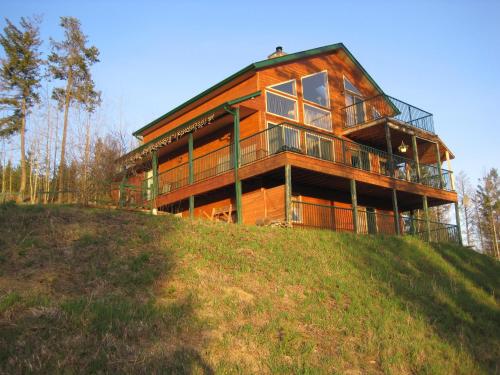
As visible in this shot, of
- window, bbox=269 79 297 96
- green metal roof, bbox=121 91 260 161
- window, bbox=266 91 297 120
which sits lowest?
green metal roof, bbox=121 91 260 161

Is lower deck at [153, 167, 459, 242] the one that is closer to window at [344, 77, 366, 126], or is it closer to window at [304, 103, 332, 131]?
window at [304, 103, 332, 131]

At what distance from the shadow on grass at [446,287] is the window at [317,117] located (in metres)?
7.84

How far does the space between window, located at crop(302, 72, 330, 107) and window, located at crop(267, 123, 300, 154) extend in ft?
10.8

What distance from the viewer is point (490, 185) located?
58188mm

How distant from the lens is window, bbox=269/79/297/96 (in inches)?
794

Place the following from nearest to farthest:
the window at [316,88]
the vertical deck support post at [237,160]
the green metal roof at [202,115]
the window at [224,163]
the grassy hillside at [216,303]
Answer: the grassy hillside at [216,303], the vertical deck support post at [237,160], the green metal roof at [202,115], the window at [224,163], the window at [316,88]

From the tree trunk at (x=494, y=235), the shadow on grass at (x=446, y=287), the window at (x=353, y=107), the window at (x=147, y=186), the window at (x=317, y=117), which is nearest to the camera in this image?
the shadow on grass at (x=446, y=287)

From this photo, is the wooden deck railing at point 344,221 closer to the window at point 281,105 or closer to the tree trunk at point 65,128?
the window at point 281,105

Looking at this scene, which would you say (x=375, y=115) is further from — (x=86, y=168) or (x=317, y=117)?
(x=86, y=168)

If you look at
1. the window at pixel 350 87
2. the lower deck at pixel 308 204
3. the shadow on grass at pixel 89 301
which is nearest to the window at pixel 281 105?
the lower deck at pixel 308 204

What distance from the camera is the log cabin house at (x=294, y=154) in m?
17.3

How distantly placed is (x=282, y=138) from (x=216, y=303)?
940 cm

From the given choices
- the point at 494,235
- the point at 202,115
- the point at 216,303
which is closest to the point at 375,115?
the point at 202,115

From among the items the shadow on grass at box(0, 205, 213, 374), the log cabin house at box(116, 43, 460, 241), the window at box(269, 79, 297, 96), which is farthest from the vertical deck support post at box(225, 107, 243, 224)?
the shadow on grass at box(0, 205, 213, 374)
